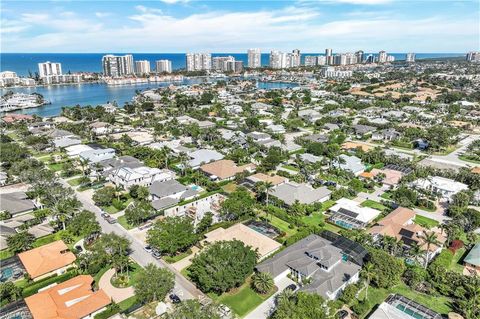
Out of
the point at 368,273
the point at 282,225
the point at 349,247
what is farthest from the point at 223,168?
the point at 368,273

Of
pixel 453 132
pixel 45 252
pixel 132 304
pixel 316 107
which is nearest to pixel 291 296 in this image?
pixel 132 304

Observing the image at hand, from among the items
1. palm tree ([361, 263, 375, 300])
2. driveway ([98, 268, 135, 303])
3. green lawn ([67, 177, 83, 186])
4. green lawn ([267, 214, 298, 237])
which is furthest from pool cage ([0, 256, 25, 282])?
palm tree ([361, 263, 375, 300])

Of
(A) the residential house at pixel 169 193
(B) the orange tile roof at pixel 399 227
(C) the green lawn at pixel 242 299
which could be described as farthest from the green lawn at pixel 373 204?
(A) the residential house at pixel 169 193

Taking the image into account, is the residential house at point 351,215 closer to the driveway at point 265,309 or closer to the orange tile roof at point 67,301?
the driveway at point 265,309

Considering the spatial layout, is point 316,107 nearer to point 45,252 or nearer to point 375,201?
point 375,201

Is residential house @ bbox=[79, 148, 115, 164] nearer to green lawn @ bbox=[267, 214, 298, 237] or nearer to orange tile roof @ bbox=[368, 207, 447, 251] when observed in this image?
green lawn @ bbox=[267, 214, 298, 237]

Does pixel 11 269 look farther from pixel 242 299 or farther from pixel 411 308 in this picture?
pixel 411 308
